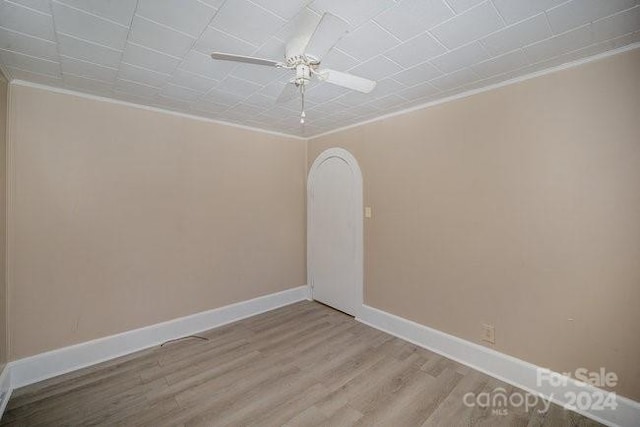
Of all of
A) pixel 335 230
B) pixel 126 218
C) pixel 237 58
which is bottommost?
pixel 335 230

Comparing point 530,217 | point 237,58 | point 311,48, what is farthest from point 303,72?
point 530,217

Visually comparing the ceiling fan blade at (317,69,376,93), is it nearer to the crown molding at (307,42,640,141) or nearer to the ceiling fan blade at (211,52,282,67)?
the ceiling fan blade at (211,52,282,67)

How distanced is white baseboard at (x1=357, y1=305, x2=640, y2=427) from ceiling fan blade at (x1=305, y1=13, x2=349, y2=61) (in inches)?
102

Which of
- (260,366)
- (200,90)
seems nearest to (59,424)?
(260,366)

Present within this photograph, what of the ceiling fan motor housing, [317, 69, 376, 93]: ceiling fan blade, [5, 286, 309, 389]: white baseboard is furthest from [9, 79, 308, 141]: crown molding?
[5, 286, 309, 389]: white baseboard

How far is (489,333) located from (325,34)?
255 cm

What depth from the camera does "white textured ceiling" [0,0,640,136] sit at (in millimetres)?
1342

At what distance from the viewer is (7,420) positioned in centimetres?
178

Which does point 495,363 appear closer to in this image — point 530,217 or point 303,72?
point 530,217

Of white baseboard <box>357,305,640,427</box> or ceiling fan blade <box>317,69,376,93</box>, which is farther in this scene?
white baseboard <box>357,305,640,427</box>

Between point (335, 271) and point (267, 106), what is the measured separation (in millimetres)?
2173

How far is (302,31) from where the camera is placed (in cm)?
131

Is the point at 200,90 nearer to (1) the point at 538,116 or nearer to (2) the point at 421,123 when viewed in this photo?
(2) the point at 421,123

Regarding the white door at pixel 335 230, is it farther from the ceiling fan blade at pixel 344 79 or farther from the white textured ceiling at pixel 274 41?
the ceiling fan blade at pixel 344 79
